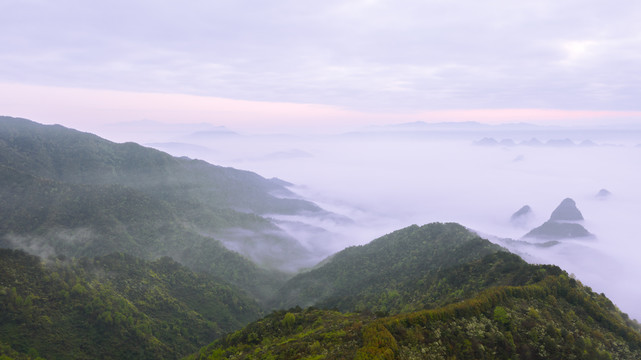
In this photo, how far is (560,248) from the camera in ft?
543

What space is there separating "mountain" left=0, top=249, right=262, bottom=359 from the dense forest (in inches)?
12.3

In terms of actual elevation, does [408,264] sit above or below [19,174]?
below

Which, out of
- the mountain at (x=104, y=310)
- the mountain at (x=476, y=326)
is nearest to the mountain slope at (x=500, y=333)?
the mountain at (x=476, y=326)

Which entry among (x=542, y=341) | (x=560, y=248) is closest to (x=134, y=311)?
(x=542, y=341)

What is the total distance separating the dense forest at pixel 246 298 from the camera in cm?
2612

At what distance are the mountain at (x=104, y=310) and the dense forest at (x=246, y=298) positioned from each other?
1.02 ft

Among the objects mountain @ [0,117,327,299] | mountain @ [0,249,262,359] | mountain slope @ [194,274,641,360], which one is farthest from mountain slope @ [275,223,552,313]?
mountain @ [0,117,327,299]

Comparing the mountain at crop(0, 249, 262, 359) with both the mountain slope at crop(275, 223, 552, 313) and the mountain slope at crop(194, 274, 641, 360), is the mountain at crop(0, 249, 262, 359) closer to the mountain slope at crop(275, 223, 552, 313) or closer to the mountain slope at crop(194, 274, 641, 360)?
the mountain slope at crop(275, 223, 552, 313)

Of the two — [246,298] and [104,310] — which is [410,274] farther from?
[104,310]

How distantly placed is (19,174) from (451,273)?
19026 centimetres

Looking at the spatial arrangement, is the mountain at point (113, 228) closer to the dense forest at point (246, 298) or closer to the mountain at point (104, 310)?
the dense forest at point (246, 298)

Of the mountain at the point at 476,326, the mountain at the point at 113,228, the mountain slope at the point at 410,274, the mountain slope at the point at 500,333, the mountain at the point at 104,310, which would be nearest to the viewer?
the mountain slope at the point at 500,333

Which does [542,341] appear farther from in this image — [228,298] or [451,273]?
Result: [228,298]

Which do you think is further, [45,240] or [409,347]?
[45,240]
